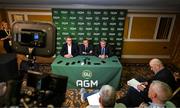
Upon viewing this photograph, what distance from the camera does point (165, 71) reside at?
2887 millimetres

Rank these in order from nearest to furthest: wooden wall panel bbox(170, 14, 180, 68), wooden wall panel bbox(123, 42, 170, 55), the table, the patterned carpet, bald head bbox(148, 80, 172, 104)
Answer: bald head bbox(148, 80, 172, 104) → the patterned carpet → the table → wooden wall panel bbox(170, 14, 180, 68) → wooden wall panel bbox(123, 42, 170, 55)

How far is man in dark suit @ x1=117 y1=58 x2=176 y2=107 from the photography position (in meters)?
2.85

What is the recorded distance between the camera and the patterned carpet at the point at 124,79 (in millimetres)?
3780

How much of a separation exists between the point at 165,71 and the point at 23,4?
384 cm

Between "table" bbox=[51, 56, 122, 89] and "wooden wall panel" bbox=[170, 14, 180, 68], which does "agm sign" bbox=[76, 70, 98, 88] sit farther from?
"wooden wall panel" bbox=[170, 14, 180, 68]

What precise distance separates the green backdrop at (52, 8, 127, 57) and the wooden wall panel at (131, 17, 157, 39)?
0.39m

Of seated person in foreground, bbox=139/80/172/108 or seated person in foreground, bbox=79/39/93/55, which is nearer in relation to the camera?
seated person in foreground, bbox=139/80/172/108

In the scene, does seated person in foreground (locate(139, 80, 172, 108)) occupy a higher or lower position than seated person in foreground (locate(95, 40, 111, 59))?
higher

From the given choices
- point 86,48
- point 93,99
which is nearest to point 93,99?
point 93,99

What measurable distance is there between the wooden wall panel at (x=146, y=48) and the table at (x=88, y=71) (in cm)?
136

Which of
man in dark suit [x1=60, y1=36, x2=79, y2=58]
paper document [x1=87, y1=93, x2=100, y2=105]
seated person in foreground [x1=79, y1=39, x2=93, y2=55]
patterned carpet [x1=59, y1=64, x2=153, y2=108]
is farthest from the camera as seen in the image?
seated person in foreground [x1=79, y1=39, x2=93, y2=55]

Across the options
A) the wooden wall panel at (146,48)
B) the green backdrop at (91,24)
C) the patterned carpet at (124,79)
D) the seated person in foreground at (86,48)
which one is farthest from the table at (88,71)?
the wooden wall panel at (146,48)

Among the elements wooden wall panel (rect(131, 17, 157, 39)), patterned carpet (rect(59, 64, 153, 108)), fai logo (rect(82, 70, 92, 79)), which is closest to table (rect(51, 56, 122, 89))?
fai logo (rect(82, 70, 92, 79))

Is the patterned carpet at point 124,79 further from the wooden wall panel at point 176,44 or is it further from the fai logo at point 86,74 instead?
the wooden wall panel at point 176,44
